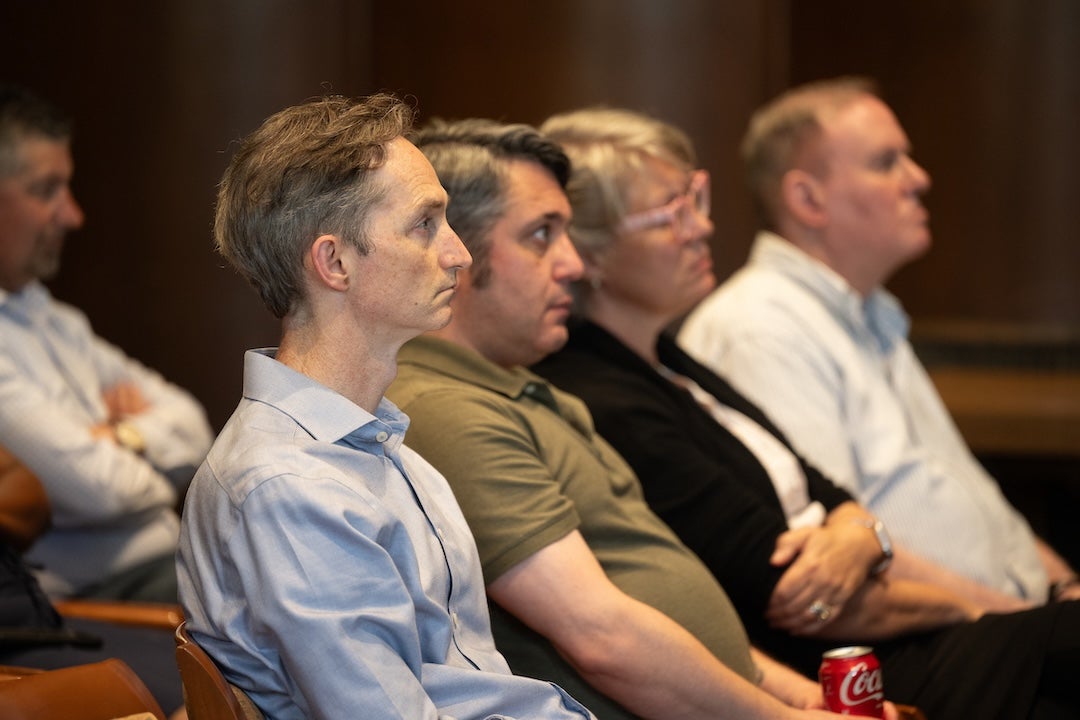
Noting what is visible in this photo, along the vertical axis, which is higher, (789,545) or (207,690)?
(207,690)

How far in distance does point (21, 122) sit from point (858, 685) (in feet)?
7.54

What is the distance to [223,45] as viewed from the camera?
4.00 meters

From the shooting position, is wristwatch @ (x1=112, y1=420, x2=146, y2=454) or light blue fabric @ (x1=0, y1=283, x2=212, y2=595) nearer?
light blue fabric @ (x1=0, y1=283, x2=212, y2=595)

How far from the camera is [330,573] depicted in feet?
4.70

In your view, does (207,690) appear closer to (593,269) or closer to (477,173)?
(477,173)

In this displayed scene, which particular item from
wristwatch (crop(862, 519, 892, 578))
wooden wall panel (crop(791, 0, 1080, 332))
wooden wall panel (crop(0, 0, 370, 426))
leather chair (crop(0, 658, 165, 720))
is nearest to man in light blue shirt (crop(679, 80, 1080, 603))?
wristwatch (crop(862, 519, 892, 578))

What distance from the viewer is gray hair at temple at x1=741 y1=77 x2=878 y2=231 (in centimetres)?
341

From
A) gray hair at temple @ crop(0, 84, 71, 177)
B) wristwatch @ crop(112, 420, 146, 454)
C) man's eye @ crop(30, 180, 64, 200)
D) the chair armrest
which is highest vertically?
gray hair at temple @ crop(0, 84, 71, 177)

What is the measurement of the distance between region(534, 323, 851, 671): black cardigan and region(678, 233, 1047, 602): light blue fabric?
1.67ft

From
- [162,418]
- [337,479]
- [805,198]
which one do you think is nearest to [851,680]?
[337,479]

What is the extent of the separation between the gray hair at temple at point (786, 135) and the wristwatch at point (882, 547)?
3.81 ft

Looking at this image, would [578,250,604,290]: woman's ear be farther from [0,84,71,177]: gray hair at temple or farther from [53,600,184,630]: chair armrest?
[0,84,71,177]: gray hair at temple

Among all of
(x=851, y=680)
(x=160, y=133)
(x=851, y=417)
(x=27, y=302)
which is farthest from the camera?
(x=160, y=133)

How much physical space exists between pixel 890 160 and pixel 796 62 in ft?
8.72
